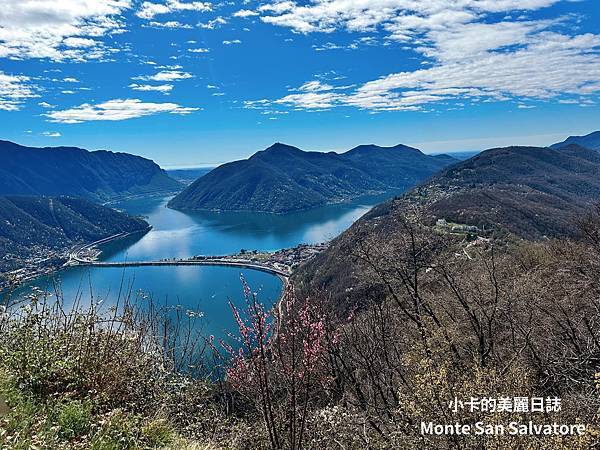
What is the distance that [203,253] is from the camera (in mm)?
96562

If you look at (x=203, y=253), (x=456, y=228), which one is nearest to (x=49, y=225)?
(x=203, y=253)

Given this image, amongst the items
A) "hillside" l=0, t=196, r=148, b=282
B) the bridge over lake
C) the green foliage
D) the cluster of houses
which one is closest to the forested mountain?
"hillside" l=0, t=196, r=148, b=282

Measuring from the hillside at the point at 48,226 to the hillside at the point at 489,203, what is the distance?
223 ft

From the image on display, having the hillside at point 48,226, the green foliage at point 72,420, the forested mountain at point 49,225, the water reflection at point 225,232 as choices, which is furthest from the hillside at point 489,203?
the forested mountain at point 49,225

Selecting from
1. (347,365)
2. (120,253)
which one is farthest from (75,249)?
(347,365)

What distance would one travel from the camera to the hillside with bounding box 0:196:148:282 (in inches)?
3713

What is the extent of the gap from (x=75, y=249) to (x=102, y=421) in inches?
4667

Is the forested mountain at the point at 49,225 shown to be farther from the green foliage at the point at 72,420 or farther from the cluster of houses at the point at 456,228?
the green foliage at the point at 72,420

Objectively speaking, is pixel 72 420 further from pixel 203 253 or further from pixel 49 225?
pixel 49 225

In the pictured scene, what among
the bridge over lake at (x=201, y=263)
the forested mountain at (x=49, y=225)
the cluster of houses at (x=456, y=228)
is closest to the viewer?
the cluster of houses at (x=456, y=228)

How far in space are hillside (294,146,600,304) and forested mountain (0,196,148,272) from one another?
72.0 metres

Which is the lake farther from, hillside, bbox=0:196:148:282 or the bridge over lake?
hillside, bbox=0:196:148:282

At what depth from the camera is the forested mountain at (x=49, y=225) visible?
97.1 metres

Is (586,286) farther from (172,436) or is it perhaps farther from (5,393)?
(5,393)
